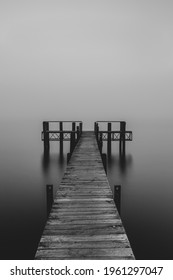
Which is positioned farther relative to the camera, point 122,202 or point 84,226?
point 122,202

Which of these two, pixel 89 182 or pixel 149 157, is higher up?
pixel 89 182

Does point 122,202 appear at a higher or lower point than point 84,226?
lower

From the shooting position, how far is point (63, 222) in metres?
5.02

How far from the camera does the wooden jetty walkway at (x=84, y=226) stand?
12.9 ft

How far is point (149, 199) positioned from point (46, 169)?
372 inches

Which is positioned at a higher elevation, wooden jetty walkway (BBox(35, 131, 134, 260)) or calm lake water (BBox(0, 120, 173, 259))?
wooden jetty walkway (BBox(35, 131, 134, 260))

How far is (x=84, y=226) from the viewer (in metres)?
4.87

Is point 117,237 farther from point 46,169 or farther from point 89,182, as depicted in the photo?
point 46,169

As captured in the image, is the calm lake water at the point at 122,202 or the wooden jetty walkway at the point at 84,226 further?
the calm lake water at the point at 122,202

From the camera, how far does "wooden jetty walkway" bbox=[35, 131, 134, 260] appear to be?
3.93 meters

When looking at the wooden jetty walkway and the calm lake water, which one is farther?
the calm lake water

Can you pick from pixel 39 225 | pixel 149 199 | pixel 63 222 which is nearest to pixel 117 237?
pixel 63 222

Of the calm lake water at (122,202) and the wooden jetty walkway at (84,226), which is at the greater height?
the wooden jetty walkway at (84,226)
